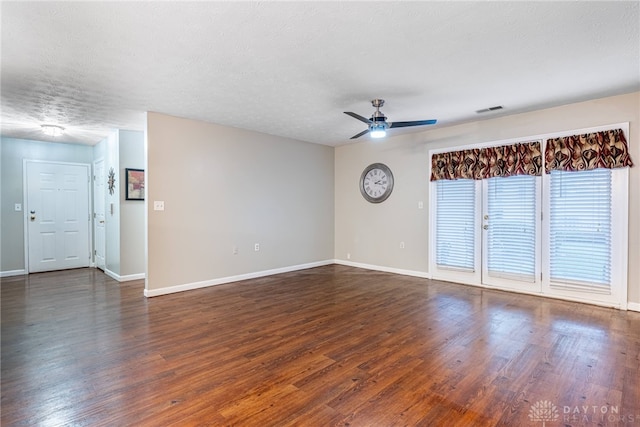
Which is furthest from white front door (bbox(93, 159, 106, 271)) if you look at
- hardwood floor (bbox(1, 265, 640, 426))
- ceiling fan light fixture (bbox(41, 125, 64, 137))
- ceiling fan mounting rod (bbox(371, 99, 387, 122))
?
ceiling fan mounting rod (bbox(371, 99, 387, 122))

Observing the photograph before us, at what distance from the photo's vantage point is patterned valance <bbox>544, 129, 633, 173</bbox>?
12.3ft

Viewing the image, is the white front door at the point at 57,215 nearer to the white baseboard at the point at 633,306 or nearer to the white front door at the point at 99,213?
the white front door at the point at 99,213

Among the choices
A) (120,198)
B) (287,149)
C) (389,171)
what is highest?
(287,149)

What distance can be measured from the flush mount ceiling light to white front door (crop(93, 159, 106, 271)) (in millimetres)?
883

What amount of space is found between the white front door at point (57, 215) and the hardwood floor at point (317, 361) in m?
2.01

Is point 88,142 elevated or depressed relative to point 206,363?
elevated

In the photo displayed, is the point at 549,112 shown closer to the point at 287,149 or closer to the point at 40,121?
the point at 287,149

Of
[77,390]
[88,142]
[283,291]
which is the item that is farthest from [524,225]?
[88,142]

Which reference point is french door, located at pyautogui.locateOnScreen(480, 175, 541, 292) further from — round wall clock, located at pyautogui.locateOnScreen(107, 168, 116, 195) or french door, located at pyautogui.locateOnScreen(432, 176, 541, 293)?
round wall clock, located at pyautogui.locateOnScreen(107, 168, 116, 195)

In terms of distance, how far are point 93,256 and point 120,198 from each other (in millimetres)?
2139

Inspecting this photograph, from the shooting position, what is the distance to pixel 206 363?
8.31ft

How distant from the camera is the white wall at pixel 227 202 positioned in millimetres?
4504

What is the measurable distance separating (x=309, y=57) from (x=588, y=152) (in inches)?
145

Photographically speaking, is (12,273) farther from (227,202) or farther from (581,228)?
(581,228)
